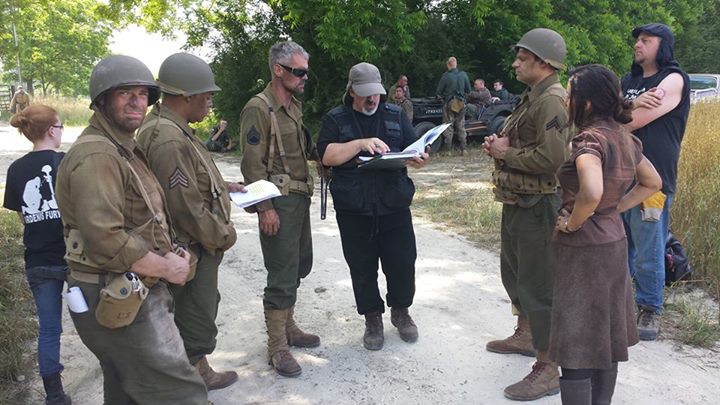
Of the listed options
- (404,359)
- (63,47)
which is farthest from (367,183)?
(63,47)

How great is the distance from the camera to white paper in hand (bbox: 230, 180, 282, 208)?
10.3ft

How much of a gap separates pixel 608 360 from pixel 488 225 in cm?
422

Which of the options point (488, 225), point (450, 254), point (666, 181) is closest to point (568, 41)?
point (488, 225)

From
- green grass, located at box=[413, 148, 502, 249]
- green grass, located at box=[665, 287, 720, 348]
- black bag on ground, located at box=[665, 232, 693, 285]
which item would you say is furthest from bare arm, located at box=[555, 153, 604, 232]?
green grass, located at box=[413, 148, 502, 249]

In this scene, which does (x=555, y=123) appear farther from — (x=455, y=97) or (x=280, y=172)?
(x=455, y=97)

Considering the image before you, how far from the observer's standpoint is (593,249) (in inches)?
102

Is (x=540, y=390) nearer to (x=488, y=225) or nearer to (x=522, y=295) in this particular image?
(x=522, y=295)

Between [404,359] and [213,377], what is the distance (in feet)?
3.92

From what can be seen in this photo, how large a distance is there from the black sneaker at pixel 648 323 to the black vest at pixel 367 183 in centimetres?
185

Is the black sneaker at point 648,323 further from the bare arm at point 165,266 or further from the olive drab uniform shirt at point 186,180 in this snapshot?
the bare arm at point 165,266

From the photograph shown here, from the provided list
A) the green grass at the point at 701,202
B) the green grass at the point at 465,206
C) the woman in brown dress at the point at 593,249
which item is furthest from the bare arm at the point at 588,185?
the green grass at the point at 465,206

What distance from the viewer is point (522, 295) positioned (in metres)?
3.39

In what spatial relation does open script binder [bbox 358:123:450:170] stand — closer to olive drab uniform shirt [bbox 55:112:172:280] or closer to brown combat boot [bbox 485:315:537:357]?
brown combat boot [bbox 485:315:537:357]

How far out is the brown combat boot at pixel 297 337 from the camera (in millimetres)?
3963
